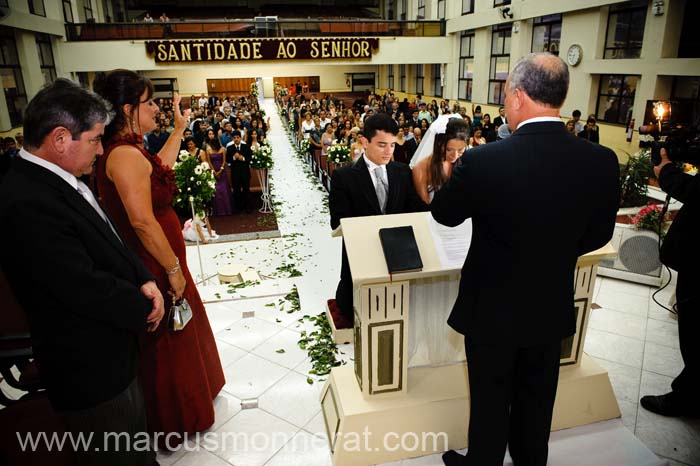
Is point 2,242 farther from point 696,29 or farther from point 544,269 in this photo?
point 696,29

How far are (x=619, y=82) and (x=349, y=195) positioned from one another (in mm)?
10046

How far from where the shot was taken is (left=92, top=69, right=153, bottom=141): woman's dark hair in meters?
2.16

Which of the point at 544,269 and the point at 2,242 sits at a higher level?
the point at 2,242

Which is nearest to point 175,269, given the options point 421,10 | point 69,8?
point 69,8

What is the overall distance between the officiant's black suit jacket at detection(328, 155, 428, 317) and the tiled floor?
43.5 inches

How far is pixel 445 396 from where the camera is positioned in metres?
2.46

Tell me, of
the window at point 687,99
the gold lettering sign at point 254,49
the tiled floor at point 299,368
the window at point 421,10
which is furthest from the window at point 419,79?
the tiled floor at point 299,368

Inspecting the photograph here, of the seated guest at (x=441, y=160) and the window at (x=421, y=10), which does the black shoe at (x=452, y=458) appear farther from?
the window at (x=421, y=10)

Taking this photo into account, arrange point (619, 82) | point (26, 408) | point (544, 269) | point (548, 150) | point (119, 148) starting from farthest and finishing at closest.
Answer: point (619, 82) → point (119, 148) → point (26, 408) → point (544, 269) → point (548, 150)

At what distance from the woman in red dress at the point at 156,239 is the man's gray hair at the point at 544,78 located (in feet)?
5.56

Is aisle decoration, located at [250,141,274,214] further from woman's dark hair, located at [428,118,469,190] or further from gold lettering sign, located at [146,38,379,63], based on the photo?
gold lettering sign, located at [146,38,379,63]

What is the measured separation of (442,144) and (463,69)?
53.0 ft

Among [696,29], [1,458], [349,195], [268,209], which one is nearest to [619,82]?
[696,29]

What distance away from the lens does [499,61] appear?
15188 mm
